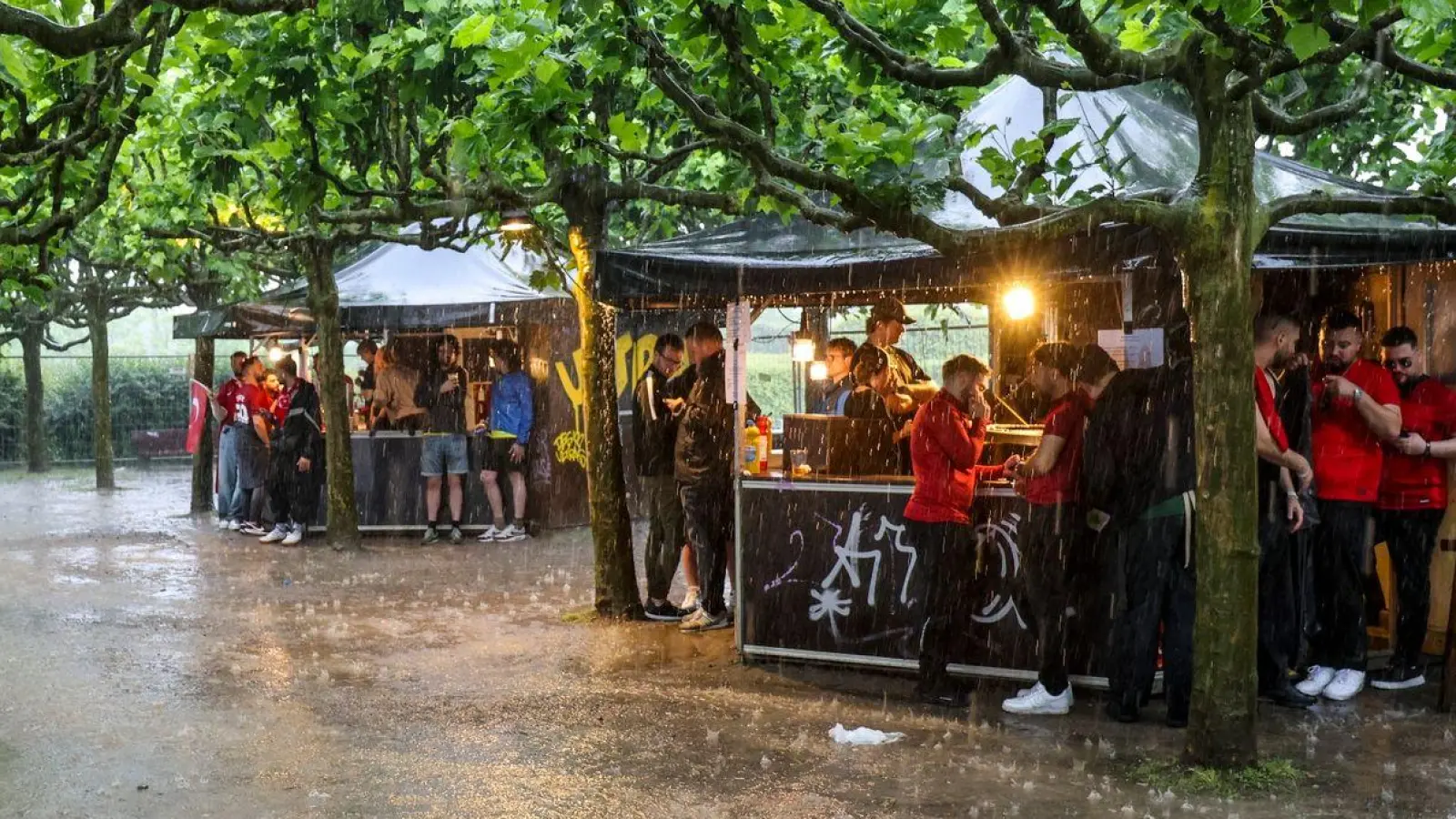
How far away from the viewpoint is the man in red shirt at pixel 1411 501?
862cm

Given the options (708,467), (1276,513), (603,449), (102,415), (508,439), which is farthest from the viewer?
(102,415)

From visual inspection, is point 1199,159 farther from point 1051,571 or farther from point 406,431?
point 406,431

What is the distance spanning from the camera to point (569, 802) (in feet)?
21.1

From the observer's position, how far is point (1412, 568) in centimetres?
871

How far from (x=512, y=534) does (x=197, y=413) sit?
20.8 ft

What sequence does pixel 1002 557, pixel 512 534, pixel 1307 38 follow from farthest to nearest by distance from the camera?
pixel 512 534
pixel 1002 557
pixel 1307 38

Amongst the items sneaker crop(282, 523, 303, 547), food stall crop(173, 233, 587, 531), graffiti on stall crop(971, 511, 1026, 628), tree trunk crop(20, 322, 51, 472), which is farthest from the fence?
graffiti on stall crop(971, 511, 1026, 628)

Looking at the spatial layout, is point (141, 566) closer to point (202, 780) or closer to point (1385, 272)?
point (202, 780)

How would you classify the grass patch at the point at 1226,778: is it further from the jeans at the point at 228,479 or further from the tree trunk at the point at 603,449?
the jeans at the point at 228,479

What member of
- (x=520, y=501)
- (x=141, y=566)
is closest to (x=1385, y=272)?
(x=520, y=501)

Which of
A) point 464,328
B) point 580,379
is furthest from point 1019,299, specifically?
point 464,328

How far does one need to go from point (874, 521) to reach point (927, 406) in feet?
3.39

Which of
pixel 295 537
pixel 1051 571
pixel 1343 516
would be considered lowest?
pixel 295 537

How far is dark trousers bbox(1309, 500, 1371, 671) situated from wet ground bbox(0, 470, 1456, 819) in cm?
29
